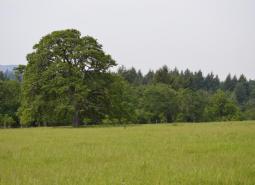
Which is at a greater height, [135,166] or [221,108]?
[221,108]

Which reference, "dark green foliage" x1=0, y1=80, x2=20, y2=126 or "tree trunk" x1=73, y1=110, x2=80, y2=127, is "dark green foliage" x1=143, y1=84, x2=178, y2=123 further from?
"tree trunk" x1=73, y1=110, x2=80, y2=127

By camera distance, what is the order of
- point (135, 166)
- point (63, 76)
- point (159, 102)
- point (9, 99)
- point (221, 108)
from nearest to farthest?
point (135, 166), point (63, 76), point (9, 99), point (159, 102), point (221, 108)

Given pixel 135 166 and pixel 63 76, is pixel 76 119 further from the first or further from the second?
pixel 135 166

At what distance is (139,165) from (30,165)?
3668 mm

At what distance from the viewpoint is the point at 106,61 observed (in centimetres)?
5056

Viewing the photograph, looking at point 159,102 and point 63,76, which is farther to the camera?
point 159,102

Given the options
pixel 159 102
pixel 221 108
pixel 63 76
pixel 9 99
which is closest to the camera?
pixel 63 76

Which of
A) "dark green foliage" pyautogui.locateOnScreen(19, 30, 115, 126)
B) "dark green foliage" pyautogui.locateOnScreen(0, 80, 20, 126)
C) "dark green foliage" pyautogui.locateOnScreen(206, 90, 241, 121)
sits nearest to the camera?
"dark green foliage" pyautogui.locateOnScreen(19, 30, 115, 126)

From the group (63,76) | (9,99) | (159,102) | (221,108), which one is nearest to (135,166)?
(63,76)

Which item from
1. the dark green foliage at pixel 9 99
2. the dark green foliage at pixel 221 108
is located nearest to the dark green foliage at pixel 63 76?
the dark green foliage at pixel 9 99

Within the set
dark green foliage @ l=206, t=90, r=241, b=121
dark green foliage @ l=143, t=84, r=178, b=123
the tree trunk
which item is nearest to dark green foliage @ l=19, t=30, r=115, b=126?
the tree trunk

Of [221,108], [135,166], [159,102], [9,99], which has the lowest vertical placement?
[135,166]

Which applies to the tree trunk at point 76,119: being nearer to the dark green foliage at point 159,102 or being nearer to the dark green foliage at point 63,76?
the dark green foliage at point 63,76

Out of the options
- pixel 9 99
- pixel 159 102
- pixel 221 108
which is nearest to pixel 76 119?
pixel 9 99
